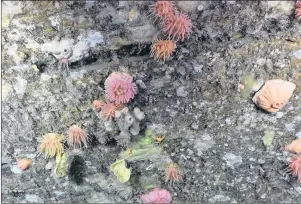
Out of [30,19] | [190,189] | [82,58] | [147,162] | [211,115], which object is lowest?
[190,189]

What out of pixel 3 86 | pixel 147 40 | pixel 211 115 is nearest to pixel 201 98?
pixel 211 115

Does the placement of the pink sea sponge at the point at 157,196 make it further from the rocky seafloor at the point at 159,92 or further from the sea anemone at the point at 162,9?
the sea anemone at the point at 162,9

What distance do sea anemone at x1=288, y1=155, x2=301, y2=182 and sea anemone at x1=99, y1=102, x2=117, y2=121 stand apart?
1.46 m

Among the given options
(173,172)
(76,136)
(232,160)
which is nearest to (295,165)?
(232,160)

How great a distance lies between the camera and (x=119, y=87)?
2861 millimetres

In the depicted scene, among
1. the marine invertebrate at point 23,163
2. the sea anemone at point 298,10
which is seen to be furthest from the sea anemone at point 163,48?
the marine invertebrate at point 23,163

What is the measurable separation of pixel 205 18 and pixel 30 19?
1.19 m

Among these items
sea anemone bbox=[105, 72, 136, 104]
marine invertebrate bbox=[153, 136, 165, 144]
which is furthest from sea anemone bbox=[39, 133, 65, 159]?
marine invertebrate bbox=[153, 136, 165, 144]

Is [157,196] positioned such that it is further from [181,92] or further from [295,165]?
[295,165]

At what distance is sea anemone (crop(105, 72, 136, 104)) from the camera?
9.32 feet

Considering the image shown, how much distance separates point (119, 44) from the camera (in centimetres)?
287

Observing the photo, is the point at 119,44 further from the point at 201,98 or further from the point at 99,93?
the point at 201,98

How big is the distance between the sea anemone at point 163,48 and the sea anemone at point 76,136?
857 mm

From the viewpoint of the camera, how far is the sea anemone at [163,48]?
109 inches
